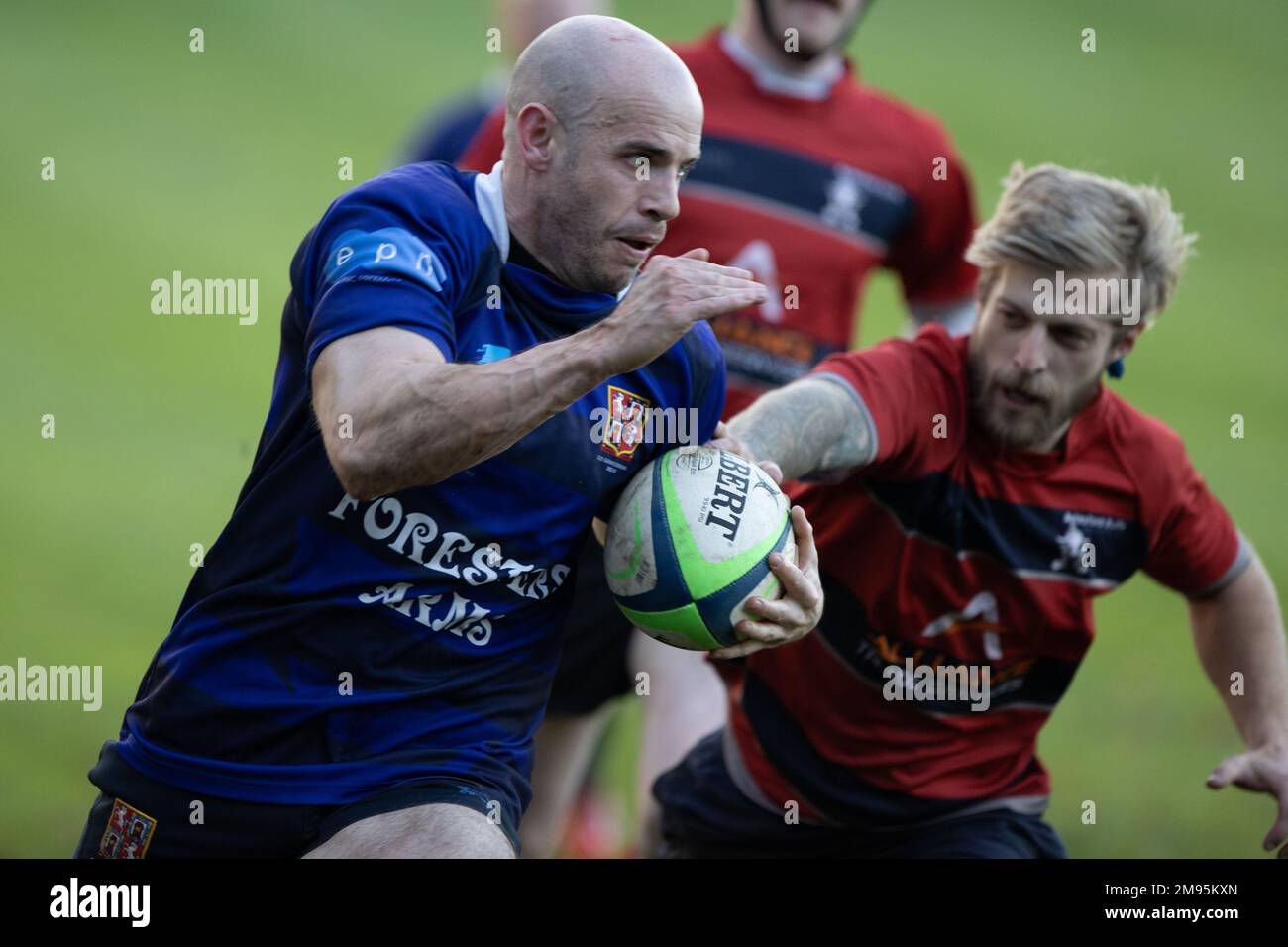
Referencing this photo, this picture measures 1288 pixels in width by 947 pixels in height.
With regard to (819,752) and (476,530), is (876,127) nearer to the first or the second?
(819,752)

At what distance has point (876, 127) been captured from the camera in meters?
7.14

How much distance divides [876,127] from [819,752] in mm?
2892

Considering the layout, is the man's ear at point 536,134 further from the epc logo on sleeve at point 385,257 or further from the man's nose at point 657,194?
the epc logo on sleeve at point 385,257

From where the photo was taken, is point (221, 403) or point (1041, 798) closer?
point (1041, 798)

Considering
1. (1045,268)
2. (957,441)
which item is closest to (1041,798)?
(957,441)

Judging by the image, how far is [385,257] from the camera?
3.80 metres

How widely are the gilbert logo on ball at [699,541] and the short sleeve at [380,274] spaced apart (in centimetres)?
64

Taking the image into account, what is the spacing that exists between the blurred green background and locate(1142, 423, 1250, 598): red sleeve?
2.84m

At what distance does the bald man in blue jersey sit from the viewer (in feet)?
13.1

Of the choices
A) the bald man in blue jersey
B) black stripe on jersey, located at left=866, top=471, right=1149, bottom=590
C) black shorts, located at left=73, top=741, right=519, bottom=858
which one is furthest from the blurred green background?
the bald man in blue jersey

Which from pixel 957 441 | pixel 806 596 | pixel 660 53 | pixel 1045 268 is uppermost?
pixel 660 53

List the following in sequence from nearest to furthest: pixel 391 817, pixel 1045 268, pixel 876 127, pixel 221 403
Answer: pixel 391 817 → pixel 1045 268 → pixel 876 127 → pixel 221 403

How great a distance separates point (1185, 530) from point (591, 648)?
2077 millimetres
